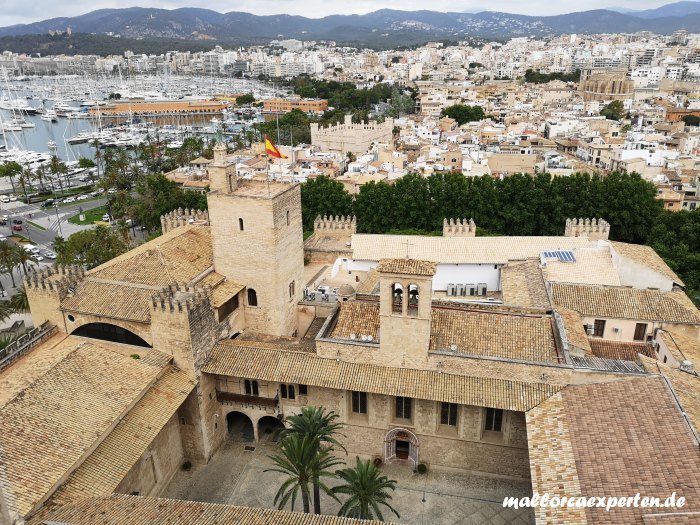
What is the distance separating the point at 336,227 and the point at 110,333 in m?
23.0

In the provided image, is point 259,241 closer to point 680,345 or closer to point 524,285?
point 524,285

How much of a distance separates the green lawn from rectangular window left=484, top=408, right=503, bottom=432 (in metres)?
67.5

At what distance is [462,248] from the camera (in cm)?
3872

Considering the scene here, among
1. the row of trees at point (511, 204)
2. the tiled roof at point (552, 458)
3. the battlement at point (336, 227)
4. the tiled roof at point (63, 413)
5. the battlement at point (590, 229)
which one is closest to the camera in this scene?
the tiled roof at point (552, 458)

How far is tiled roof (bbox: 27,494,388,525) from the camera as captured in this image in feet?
58.8

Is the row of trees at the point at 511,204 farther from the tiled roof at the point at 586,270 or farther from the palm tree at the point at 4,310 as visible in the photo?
the palm tree at the point at 4,310

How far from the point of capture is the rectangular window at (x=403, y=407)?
26281mm

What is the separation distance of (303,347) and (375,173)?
1899 inches

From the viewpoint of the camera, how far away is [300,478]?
69.2ft

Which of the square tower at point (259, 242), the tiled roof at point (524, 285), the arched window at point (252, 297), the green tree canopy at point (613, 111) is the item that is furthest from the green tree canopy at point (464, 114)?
the arched window at point (252, 297)

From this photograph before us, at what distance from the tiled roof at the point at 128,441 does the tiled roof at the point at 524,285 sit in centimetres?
1776

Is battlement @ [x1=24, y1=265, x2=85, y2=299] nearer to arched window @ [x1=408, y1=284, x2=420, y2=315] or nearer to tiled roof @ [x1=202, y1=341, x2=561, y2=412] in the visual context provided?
tiled roof @ [x1=202, y1=341, x2=561, y2=412]

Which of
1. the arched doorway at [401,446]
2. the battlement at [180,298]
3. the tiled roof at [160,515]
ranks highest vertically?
the battlement at [180,298]

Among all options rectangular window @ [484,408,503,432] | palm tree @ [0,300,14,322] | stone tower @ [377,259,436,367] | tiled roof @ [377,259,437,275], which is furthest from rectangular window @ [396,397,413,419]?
palm tree @ [0,300,14,322]
